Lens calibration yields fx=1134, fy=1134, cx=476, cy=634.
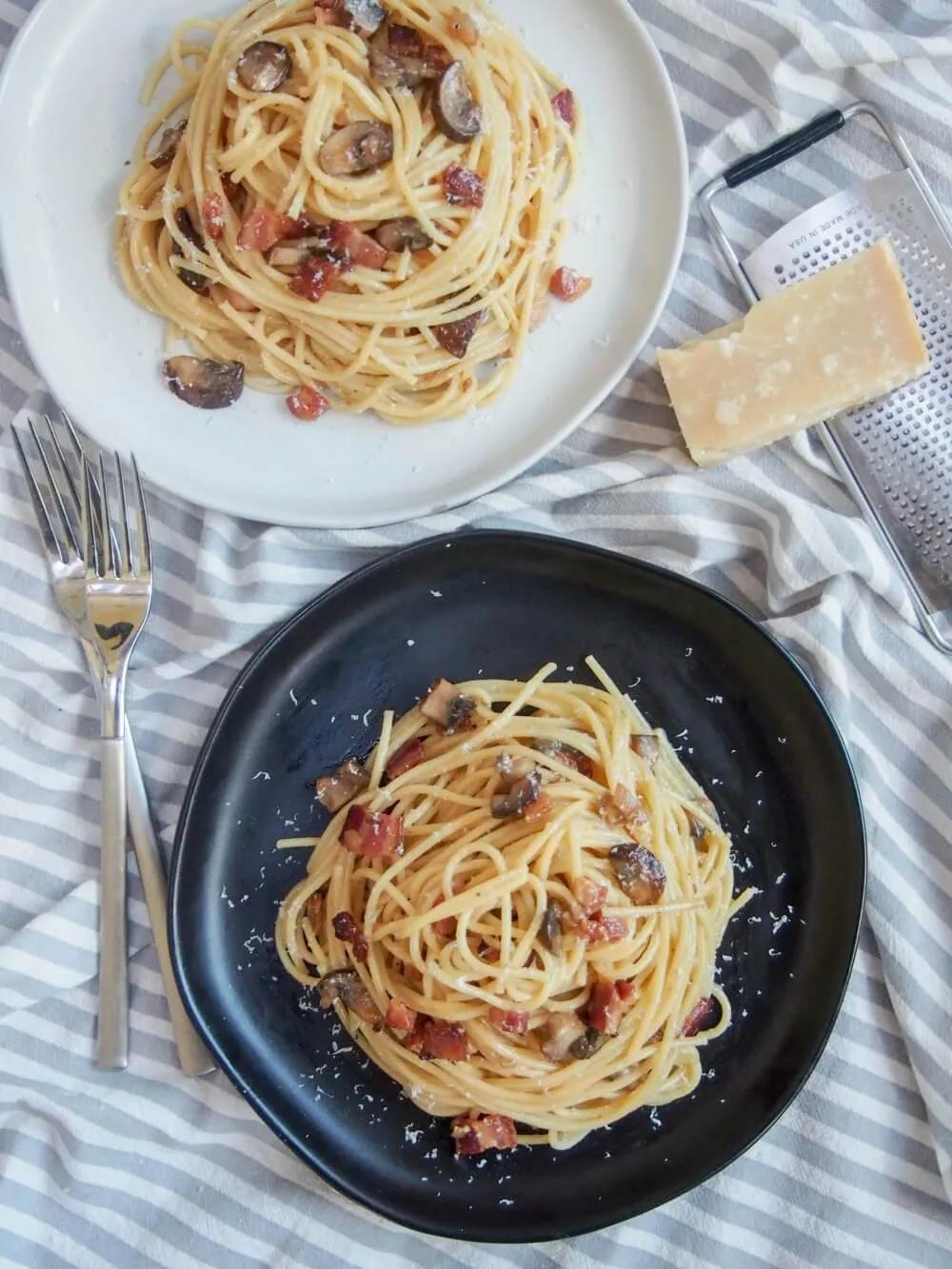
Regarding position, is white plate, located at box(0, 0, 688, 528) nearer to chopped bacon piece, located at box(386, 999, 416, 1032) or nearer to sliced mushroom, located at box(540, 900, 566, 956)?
sliced mushroom, located at box(540, 900, 566, 956)

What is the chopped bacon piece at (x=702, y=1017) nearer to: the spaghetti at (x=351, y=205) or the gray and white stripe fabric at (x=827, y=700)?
the gray and white stripe fabric at (x=827, y=700)

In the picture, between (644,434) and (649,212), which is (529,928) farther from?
(649,212)

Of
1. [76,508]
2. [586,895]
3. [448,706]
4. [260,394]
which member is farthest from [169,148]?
[586,895]

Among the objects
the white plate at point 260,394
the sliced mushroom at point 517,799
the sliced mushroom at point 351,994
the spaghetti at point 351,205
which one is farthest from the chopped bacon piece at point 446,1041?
the spaghetti at point 351,205

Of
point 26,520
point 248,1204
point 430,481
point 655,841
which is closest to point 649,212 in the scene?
point 430,481

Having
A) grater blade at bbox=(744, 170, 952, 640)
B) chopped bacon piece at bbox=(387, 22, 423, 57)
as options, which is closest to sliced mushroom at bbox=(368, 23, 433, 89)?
chopped bacon piece at bbox=(387, 22, 423, 57)

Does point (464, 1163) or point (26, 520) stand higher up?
point (26, 520)
